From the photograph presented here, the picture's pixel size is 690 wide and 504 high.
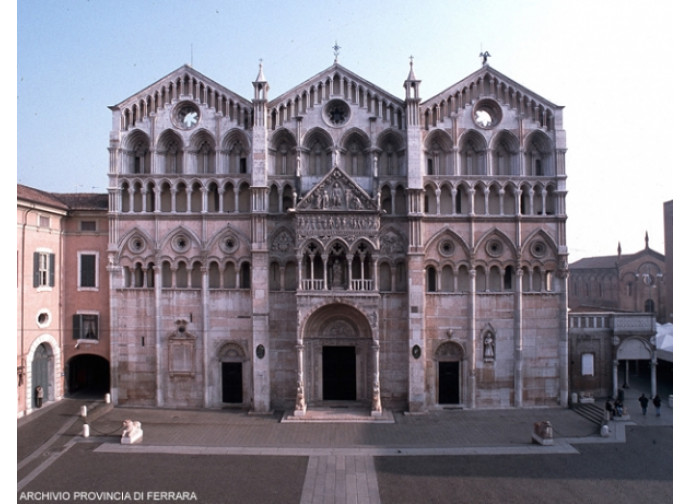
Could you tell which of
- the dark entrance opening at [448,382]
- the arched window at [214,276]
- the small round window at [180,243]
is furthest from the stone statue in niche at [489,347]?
the small round window at [180,243]

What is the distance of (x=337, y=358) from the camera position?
29.6 meters

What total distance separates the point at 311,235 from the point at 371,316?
591 cm

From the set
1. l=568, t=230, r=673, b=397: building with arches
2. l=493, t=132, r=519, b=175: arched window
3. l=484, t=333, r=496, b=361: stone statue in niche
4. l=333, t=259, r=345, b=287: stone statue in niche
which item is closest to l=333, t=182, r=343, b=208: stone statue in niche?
l=333, t=259, r=345, b=287: stone statue in niche

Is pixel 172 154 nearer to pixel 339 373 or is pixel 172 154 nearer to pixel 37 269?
pixel 37 269

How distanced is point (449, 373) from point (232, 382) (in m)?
13.4

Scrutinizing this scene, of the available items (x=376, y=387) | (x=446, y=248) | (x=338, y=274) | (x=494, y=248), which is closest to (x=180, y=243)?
(x=338, y=274)

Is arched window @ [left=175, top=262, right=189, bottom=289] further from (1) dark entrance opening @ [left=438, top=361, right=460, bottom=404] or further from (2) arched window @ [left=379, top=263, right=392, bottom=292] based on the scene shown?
(1) dark entrance opening @ [left=438, top=361, right=460, bottom=404]

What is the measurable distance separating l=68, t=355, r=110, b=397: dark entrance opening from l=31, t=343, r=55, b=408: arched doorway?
5.36ft

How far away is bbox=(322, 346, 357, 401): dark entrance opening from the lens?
29484 millimetres

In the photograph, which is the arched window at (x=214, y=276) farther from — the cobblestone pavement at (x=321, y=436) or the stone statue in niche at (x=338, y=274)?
the cobblestone pavement at (x=321, y=436)

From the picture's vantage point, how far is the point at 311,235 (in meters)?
28.1

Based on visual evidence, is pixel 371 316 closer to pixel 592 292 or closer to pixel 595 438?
pixel 595 438

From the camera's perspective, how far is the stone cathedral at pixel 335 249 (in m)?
29.2
